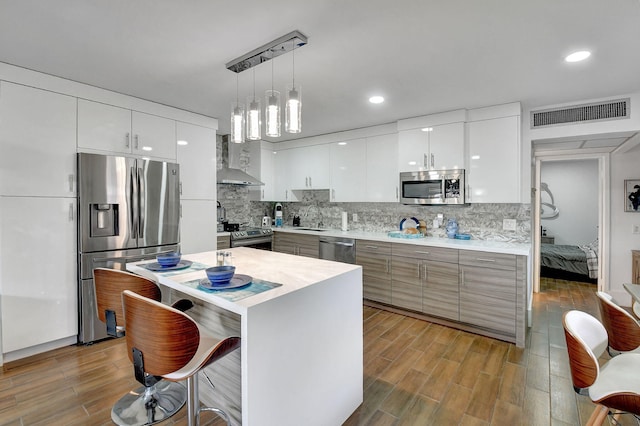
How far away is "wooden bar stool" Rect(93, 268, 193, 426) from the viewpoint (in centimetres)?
174

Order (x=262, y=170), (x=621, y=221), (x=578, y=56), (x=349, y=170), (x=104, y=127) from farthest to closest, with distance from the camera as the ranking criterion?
1. (x=262, y=170)
2. (x=349, y=170)
3. (x=621, y=221)
4. (x=104, y=127)
5. (x=578, y=56)

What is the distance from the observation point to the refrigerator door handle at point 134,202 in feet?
10.1

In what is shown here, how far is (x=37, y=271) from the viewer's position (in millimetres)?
2619

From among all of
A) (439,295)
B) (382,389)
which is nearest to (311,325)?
(382,389)

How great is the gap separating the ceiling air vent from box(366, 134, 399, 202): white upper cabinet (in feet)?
5.22

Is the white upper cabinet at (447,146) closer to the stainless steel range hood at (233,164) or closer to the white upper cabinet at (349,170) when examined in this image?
the white upper cabinet at (349,170)

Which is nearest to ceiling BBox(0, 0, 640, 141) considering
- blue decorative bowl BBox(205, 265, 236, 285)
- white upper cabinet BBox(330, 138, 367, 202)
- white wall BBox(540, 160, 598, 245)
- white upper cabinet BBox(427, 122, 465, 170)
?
white upper cabinet BBox(427, 122, 465, 170)

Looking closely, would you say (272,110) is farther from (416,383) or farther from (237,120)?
(416,383)

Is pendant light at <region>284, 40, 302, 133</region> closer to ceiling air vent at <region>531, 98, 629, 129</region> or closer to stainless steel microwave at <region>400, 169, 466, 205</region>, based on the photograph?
stainless steel microwave at <region>400, 169, 466, 205</region>

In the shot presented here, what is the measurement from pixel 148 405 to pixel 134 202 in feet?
6.45

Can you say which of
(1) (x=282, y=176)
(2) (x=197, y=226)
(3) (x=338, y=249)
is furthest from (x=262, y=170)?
(3) (x=338, y=249)

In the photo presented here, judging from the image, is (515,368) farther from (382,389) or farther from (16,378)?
(16,378)

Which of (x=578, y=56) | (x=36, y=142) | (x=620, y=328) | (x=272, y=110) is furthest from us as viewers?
(x=36, y=142)

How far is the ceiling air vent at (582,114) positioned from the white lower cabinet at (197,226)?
3.98 m
